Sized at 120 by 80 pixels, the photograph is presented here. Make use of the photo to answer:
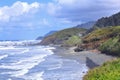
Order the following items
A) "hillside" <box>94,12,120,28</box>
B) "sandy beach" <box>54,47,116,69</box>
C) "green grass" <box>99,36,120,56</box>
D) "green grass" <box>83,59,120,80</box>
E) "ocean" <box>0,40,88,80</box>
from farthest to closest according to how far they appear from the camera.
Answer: "hillside" <box>94,12,120,28</box>
"green grass" <box>99,36,120,56</box>
"sandy beach" <box>54,47,116,69</box>
"ocean" <box>0,40,88,80</box>
"green grass" <box>83,59,120,80</box>

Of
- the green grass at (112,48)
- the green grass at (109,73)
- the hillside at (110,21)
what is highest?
the hillside at (110,21)

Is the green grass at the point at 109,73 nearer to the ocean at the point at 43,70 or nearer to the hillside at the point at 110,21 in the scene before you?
the ocean at the point at 43,70

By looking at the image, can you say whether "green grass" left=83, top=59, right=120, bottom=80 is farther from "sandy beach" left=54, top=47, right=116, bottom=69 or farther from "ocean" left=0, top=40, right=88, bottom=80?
"sandy beach" left=54, top=47, right=116, bottom=69

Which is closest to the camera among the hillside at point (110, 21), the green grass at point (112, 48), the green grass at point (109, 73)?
the green grass at point (109, 73)

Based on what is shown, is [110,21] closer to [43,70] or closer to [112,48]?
[112,48]

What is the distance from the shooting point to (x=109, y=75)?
24531mm

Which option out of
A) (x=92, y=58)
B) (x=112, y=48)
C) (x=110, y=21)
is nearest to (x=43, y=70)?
(x=92, y=58)

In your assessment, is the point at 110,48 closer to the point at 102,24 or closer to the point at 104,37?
the point at 104,37

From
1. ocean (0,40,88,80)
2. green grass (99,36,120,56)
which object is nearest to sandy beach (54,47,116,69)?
green grass (99,36,120,56)

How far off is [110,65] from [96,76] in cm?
397

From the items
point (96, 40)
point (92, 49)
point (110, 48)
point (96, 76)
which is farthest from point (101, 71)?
point (96, 40)

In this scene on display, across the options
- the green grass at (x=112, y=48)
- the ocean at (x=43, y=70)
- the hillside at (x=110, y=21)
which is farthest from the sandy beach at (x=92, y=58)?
the hillside at (x=110, y=21)

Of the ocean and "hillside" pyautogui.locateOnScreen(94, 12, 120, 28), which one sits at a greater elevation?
"hillside" pyautogui.locateOnScreen(94, 12, 120, 28)

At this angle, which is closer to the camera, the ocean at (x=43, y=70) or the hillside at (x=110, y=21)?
the ocean at (x=43, y=70)
